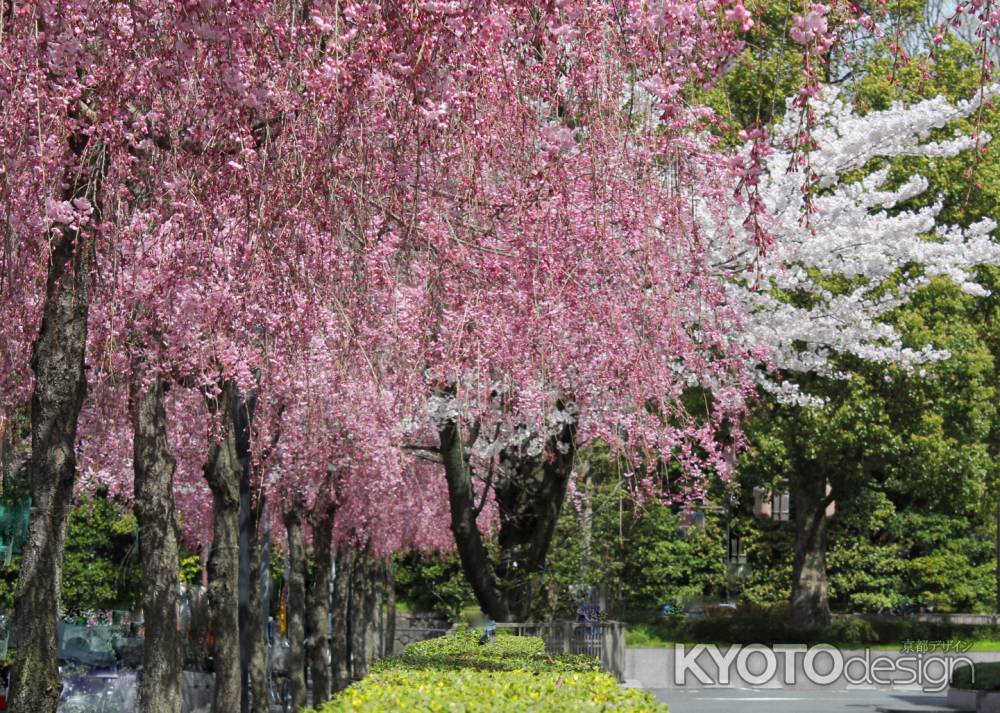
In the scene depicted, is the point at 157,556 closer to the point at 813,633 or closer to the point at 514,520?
the point at 514,520

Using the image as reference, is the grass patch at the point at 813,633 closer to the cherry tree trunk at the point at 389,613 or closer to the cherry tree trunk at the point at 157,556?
the cherry tree trunk at the point at 389,613

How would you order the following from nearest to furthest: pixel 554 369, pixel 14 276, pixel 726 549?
1. pixel 14 276
2. pixel 554 369
3. pixel 726 549

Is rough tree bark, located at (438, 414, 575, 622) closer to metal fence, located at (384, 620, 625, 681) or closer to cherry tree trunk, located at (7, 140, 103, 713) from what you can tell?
metal fence, located at (384, 620, 625, 681)

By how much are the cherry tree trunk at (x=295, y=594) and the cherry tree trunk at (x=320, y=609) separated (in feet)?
1.20

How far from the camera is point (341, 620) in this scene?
3491 cm

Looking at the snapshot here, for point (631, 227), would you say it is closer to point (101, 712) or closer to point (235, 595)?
point (235, 595)

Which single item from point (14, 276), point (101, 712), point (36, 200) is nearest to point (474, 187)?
point (36, 200)

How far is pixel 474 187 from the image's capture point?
7352 millimetres

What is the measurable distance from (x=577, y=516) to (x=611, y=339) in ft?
85.4

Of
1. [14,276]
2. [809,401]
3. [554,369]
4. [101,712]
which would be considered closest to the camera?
[14,276]

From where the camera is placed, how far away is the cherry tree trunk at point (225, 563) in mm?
15617

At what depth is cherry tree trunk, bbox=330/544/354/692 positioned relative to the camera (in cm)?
3381

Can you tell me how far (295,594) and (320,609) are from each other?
1598 millimetres

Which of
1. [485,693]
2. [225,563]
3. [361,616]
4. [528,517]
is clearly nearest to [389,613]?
[361,616]
